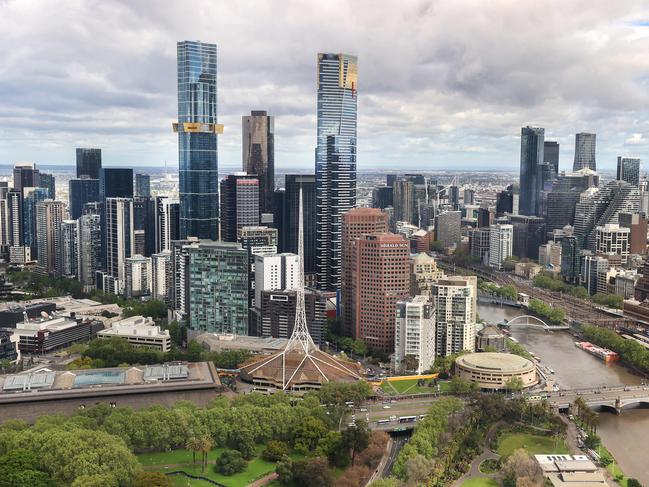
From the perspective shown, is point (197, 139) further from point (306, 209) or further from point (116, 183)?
point (116, 183)

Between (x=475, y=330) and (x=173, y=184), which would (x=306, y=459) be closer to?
(x=475, y=330)

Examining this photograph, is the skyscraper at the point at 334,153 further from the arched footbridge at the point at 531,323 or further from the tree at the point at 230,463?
the tree at the point at 230,463

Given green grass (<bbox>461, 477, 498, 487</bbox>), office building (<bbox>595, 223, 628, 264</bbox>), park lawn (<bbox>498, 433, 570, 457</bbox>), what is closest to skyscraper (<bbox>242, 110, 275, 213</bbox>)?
office building (<bbox>595, 223, 628, 264</bbox>)

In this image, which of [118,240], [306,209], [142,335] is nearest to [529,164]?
[306,209]

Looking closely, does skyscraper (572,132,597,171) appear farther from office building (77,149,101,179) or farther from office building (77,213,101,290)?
office building (77,213,101,290)

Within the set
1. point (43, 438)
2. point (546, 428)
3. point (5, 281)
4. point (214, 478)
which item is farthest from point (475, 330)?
point (5, 281)
